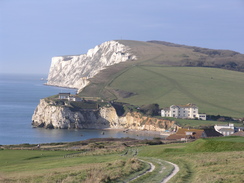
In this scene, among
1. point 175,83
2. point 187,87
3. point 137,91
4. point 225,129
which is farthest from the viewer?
point 175,83

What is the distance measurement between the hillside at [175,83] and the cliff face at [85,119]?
1116 cm

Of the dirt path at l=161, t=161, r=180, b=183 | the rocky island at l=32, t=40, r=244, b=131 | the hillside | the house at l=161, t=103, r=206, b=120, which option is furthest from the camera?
the hillside

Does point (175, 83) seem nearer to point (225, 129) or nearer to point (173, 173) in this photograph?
point (225, 129)

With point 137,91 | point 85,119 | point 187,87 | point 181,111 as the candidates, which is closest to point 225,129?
point 181,111

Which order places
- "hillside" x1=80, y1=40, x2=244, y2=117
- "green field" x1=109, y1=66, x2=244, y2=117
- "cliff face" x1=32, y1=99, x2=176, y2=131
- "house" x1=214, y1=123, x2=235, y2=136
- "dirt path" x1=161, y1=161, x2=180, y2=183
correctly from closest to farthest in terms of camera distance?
"dirt path" x1=161, y1=161, x2=180, y2=183 → "house" x1=214, y1=123, x2=235, y2=136 → "cliff face" x1=32, y1=99, x2=176, y2=131 → "green field" x1=109, y1=66, x2=244, y2=117 → "hillside" x1=80, y1=40, x2=244, y2=117

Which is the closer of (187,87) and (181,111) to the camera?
(181,111)

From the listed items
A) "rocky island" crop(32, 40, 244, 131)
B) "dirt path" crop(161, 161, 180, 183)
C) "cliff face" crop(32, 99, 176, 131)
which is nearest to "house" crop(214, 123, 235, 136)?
"rocky island" crop(32, 40, 244, 131)

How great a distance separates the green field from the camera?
98.8m

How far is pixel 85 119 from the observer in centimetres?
9125

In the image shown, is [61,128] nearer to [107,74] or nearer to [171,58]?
[107,74]

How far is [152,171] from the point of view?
17.1m

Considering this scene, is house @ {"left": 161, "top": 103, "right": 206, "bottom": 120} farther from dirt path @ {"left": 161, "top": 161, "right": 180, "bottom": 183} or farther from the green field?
dirt path @ {"left": 161, "top": 161, "right": 180, "bottom": 183}

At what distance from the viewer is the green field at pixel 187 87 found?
98762mm

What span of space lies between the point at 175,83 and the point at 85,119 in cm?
3334
